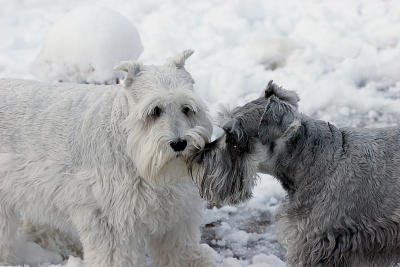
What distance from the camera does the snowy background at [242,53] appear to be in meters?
5.52

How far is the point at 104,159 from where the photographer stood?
13.2ft

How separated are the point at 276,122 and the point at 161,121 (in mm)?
740

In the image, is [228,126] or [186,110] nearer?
[228,126]

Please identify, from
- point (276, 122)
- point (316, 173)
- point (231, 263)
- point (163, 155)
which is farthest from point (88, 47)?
point (316, 173)

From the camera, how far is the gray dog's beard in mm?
3574

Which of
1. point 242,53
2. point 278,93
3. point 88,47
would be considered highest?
point 278,93

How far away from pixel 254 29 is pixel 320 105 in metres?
2.57

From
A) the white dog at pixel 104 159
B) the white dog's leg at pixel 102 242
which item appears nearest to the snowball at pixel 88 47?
the white dog at pixel 104 159

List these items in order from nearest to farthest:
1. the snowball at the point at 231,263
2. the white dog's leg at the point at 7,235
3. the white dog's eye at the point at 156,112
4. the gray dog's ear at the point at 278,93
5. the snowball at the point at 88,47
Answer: the gray dog's ear at the point at 278,93 < the white dog's eye at the point at 156,112 < the white dog's leg at the point at 7,235 < the snowball at the point at 231,263 < the snowball at the point at 88,47

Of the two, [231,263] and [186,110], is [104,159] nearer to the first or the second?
[186,110]

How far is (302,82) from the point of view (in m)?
7.55

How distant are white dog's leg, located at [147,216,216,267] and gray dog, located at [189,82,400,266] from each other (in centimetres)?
88

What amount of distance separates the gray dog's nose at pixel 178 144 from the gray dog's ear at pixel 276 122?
475 millimetres

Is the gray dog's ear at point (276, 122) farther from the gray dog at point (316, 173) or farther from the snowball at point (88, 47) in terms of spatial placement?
the snowball at point (88, 47)
